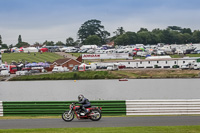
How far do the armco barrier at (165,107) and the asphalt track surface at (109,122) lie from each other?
89 cm

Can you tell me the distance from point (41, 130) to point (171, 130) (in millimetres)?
5962

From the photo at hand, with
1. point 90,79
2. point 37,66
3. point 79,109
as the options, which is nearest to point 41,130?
point 79,109

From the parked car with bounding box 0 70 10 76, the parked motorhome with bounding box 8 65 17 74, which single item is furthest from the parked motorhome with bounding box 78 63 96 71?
the parked car with bounding box 0 70 10 76

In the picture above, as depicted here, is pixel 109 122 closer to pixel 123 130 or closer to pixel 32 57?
pixel 123 130

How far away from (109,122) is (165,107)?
4203mm

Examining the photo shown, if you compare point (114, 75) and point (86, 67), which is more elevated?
point (86, 67)

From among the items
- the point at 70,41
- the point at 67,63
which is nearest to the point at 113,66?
the point at 67,63

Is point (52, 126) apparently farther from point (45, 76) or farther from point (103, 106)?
point (45, 76)

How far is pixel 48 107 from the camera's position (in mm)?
24328

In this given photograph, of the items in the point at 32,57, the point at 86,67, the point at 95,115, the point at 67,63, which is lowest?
the point at 95,115

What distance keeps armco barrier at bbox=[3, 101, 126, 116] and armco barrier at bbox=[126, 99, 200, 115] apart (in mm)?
888

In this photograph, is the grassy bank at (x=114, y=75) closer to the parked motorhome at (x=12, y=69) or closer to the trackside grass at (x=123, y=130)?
the parked motorhome at (x=12, y=69)

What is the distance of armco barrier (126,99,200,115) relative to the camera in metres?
23.4

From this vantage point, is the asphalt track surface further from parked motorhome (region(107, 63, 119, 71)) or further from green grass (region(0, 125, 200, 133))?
parked motorhome (region(107, 63, 119, 71))
